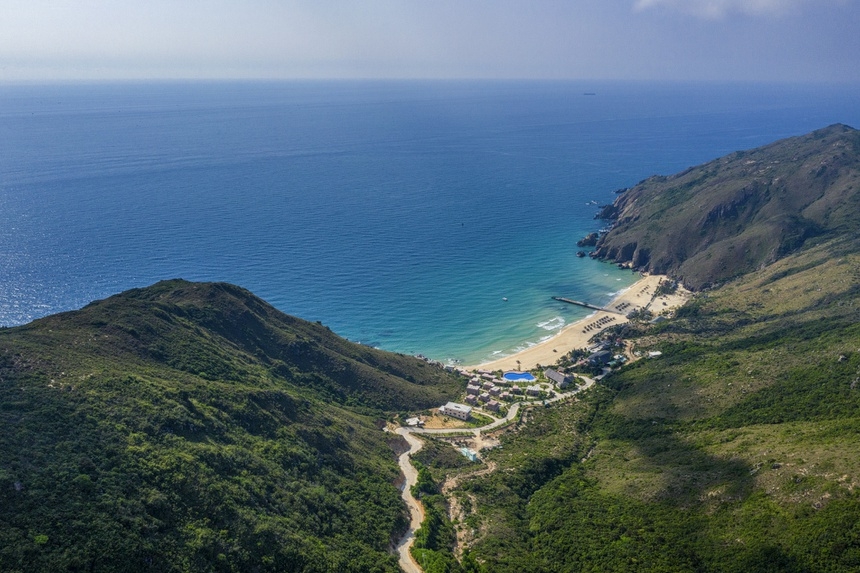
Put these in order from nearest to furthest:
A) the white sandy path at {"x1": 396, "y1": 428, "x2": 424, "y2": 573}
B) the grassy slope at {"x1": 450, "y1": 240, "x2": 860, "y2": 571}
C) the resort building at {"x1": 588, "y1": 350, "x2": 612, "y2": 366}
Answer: the grassy slope at {"x1": 450, "y1": 240, "x2": 860, "y2": 571}
the white sandy path at {"x1": 396, "y1": 428, "x2": 424, "y2": 573}
the resort building at {"x1": 588, "y1": 350, "x2": 612, "y2": 366}

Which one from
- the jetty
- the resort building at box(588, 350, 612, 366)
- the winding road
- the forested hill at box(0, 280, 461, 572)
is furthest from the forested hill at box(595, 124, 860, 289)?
the forested hill at box(0, 280, 461, 572)

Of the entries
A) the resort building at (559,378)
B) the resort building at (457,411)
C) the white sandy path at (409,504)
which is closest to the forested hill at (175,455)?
the white sandy path at (409,504)

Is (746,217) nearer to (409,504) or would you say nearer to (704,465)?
(704,465)

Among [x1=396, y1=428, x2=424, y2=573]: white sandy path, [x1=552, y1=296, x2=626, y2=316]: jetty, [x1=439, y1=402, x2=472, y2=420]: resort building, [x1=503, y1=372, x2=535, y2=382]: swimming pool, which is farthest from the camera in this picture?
[x1=552, y1=296, x2=626, y2=316]: jetty

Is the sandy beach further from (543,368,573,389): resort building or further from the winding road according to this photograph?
the winding road

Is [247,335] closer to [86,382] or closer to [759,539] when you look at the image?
[86,382]

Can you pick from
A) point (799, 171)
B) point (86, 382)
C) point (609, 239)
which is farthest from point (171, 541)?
point (799, 171)

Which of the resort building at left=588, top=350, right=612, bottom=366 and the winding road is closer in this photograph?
the winding road
